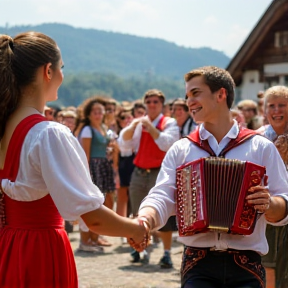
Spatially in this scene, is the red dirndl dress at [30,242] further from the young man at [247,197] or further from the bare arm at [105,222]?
the young man at [247,197]

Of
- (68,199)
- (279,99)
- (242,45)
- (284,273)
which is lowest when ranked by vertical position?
(284,273)

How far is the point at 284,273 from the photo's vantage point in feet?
18.2

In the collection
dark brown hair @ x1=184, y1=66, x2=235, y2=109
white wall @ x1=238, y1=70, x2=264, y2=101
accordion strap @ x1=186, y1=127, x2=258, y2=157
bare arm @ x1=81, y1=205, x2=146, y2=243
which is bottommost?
bare arm @ x1=81, y1=205, x2=146, y2=243

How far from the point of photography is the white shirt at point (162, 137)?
8578mm

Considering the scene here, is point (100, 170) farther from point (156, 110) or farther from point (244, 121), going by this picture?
point (244, 121)

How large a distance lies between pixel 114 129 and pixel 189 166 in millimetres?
7934

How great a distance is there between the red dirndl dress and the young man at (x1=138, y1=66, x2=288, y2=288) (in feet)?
2.13

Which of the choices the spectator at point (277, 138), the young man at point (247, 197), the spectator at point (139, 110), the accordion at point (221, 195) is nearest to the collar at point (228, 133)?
the young man at point (247, 197)

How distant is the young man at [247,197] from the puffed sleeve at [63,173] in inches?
27.8

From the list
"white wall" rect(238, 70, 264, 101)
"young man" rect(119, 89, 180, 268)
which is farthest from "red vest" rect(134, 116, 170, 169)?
"white wall" rect(238, 70, 264, 101)

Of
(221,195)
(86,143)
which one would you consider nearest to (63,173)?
(221,195)

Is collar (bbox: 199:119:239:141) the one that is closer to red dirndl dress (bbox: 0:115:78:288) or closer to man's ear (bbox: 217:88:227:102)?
man's ear (bbox: 217:88:227:102)

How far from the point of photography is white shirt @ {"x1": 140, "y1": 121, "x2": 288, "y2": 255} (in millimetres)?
3828

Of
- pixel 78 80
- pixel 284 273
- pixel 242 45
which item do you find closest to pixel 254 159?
pixel 284 273
